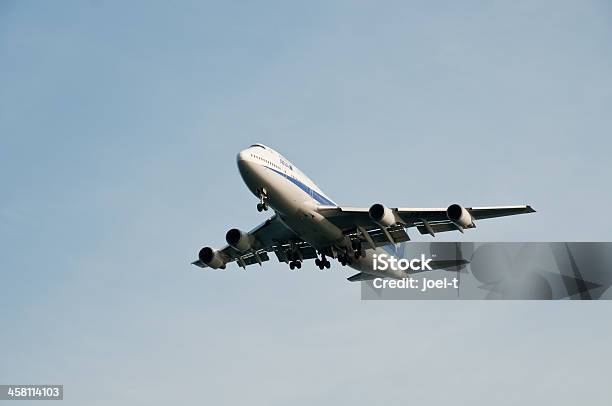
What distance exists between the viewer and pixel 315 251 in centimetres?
5466

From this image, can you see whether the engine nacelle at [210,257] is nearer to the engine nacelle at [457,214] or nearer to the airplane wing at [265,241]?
the airplane wing at [265,241]

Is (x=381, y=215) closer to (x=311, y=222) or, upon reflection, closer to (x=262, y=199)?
(x=311, y=222)

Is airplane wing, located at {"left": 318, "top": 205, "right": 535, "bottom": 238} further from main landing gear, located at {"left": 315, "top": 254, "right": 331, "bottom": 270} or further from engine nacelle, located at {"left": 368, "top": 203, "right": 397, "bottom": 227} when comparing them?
main landing gear, located at {"left": 315, "top": 254, "right": 331, "bottom": 270}

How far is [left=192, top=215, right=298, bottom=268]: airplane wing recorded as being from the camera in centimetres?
5219

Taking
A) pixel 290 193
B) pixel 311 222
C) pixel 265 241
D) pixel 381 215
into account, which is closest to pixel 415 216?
pixel 381 215

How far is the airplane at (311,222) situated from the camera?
4678 centimetres

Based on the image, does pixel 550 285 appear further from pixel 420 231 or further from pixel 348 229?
pixel 348 229

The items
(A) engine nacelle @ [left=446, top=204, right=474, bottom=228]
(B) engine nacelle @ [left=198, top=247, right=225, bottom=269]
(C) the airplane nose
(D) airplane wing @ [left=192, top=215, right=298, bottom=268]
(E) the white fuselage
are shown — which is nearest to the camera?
(C) the airplane nose

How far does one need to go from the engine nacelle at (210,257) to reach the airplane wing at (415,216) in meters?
9.25

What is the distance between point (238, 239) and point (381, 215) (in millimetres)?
9134

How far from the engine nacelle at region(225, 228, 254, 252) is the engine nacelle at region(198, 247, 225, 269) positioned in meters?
3.04

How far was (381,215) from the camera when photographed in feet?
157

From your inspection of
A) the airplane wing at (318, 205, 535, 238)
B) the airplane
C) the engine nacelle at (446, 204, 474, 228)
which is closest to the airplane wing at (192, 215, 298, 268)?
the airplane

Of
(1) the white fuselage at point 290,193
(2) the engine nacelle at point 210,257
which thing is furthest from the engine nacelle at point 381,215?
(2) the engine nacelle at point 210,257
